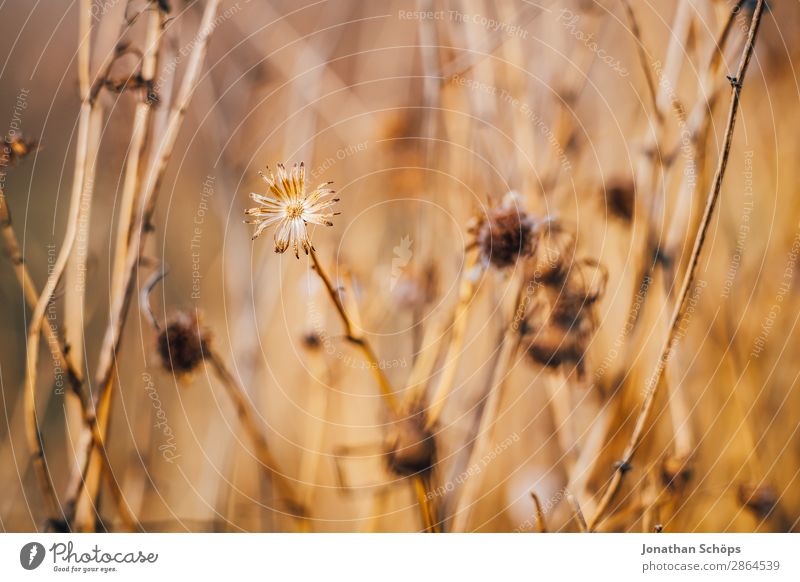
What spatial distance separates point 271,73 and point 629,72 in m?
0.39

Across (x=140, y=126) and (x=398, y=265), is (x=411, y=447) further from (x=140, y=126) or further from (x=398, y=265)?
(x=140, y=126)

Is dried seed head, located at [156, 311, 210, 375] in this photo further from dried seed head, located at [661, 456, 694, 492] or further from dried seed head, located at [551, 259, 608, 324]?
dried seed head, located at [661, 456, 694, 492]

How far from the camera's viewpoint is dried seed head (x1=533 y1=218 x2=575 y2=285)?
1.79ft

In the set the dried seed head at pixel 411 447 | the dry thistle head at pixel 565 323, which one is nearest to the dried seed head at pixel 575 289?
the dry thistle head at pixel 565 323

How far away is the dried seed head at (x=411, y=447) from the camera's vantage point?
Answer: 54 cm

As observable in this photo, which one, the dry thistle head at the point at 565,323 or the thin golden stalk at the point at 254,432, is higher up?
the dry thistle head at the point at 565,323

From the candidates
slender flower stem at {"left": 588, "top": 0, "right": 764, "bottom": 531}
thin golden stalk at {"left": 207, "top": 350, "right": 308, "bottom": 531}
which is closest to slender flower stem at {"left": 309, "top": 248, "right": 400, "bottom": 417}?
thin golden stalk at {"left": 207, "top": 350, "right": 308, "bottom": 531}

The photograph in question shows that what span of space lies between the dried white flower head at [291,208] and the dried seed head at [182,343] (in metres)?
0.12

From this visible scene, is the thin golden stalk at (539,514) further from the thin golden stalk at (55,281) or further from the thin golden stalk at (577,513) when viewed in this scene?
the thin golden stalk at (55,281)

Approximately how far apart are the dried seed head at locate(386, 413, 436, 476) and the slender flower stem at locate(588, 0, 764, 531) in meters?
0.20

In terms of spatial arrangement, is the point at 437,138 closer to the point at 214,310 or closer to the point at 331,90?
the point at 331,90

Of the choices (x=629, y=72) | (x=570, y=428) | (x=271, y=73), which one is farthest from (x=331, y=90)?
(x=570, y=428)

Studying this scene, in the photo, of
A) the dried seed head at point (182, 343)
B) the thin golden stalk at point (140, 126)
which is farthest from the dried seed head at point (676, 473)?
the thin golden stalk at point (140, 126)

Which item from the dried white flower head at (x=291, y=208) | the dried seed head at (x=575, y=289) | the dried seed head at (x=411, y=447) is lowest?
the dried seed head at (x=411, y=447)
